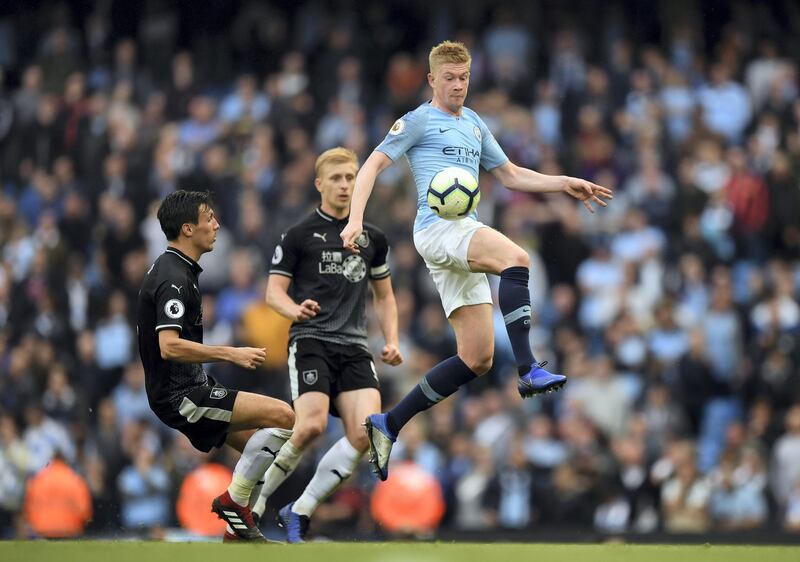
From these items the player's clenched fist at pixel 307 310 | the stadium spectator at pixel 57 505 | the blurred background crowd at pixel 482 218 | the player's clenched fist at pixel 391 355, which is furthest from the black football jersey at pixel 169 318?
the stadium spectator at pixel 57 505

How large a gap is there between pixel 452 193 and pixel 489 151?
2.09 ft

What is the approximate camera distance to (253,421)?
7.88 m

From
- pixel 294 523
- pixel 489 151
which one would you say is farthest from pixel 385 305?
pixel 294 523

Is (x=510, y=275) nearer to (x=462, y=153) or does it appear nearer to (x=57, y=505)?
(x=462, y=153)

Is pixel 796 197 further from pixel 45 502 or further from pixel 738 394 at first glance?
pixel 45 502

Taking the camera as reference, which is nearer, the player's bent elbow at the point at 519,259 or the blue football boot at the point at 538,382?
the blue football boot at the point at 538,382

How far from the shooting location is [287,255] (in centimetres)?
874

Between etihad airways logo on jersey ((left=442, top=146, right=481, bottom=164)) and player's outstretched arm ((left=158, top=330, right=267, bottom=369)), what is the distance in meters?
1.63

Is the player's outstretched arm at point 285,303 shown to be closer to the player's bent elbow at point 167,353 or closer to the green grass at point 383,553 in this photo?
the player's bent elbow at point 167,353

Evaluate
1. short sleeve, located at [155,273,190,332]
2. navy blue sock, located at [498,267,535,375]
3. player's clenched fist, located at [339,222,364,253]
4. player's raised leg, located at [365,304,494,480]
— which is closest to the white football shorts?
player's raised leg, located at [365,304,494,480]

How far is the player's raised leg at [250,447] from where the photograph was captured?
309 inches

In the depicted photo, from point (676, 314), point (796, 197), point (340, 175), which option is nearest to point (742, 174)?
point (796, 197)

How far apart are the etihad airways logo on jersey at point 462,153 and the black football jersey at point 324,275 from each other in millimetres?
958

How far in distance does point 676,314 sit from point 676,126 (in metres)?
2.55
